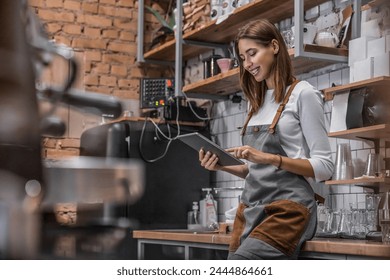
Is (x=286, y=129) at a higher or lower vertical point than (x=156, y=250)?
higher

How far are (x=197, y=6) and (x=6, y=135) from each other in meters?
2.65

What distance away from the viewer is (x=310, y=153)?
1.54m

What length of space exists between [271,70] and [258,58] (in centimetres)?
5

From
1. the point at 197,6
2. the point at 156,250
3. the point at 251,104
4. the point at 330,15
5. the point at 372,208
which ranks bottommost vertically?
the point at 156,250

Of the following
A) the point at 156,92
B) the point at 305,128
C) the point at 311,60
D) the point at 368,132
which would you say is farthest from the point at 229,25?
the point at 305,128

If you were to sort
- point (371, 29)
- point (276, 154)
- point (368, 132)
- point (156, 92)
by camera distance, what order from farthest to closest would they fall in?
1. point (156, 92)
2. point (371, 29)
3. point (368, 132)
4. point (276, 154)

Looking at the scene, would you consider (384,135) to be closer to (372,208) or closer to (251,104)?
(372,208)

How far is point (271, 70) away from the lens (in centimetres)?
161

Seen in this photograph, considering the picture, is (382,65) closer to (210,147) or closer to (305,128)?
(305,128)

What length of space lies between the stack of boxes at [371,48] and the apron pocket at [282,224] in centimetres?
67

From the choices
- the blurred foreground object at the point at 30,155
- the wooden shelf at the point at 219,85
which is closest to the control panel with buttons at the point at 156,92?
the wooden shelf at the point at 219,85

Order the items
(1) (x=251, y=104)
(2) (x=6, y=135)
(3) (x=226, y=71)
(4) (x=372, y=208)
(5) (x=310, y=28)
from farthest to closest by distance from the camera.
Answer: (3) (x=226, y=71)
(5) (x=310, y=28)
(4) (x=372, y=208)
(1) (x=251, y=104)
(2) (x=6, y=135)

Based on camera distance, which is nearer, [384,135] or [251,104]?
[251,104]
